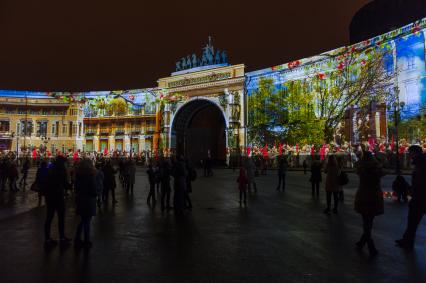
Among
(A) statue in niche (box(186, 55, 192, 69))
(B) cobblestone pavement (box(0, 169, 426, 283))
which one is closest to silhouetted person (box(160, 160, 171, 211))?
(B) cobblestone pavement (box(0, 169, 426, 283))

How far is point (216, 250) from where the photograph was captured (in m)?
6.18

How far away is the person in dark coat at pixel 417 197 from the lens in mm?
6035

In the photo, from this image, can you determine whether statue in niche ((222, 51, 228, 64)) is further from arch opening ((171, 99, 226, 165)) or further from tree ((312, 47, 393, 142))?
tree ((312, 47, 393, 142))

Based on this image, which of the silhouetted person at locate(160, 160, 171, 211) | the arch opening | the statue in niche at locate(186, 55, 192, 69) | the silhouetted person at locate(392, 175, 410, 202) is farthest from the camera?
the arch opening

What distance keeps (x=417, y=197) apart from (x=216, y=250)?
3810 mm

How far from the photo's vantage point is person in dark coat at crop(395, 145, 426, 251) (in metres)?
6.04

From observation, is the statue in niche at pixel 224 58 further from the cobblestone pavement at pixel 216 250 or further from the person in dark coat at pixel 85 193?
the person in dark coat at pixel 85 193

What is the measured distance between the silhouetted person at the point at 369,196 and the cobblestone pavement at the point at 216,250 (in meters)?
0.30

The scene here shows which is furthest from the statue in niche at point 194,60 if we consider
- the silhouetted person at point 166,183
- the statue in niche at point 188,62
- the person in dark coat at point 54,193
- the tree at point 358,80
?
the person in dark coat at point 54,193

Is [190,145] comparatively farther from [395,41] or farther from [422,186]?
[422,186]

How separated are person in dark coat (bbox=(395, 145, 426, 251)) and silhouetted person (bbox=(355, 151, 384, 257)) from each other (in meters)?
0.69

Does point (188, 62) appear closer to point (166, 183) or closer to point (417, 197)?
point (166, 183)

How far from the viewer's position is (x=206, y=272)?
4.94 meters

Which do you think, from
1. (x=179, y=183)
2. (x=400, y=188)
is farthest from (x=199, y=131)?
(x=179, y=183)
